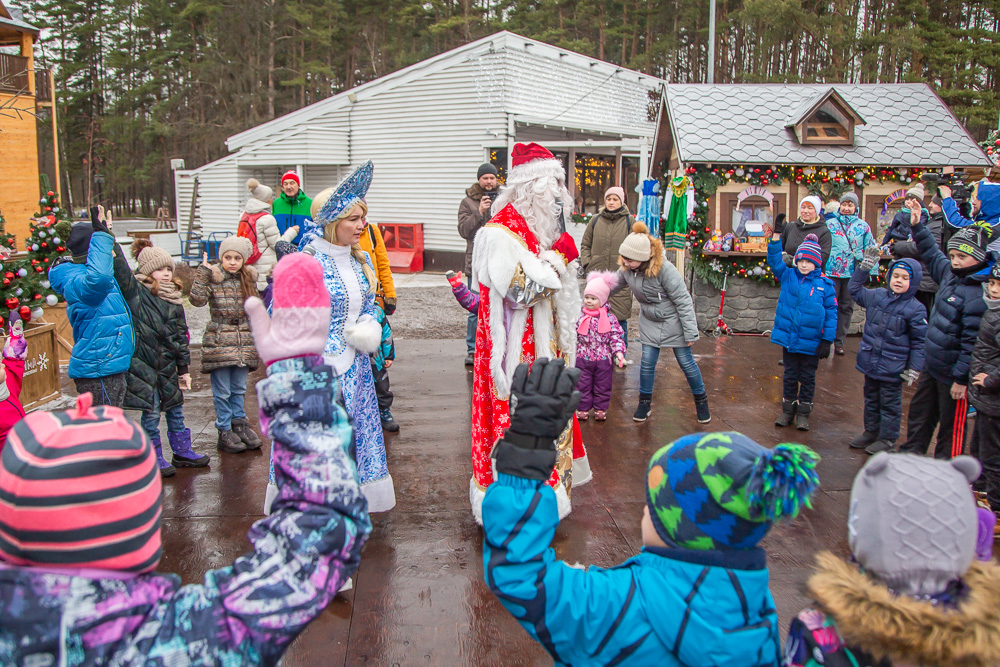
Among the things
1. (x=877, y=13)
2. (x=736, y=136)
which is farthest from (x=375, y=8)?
(x=736, y=136)

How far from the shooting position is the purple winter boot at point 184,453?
5.08m

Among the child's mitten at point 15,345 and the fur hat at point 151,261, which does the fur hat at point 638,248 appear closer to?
the fur hat at point 151,261

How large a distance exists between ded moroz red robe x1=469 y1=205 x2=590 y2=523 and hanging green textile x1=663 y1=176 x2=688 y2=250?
647cm

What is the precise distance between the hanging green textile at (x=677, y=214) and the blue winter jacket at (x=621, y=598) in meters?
8.99

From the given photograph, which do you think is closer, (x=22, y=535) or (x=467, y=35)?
(x=22, y=535)

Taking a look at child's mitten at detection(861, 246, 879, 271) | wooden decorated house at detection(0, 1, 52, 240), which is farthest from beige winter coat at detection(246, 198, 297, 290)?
wooden decorated house at detection(0, 1, 52, 240)

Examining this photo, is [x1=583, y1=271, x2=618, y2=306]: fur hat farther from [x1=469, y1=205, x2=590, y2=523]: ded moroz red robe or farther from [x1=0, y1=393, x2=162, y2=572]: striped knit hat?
[x1=0, y1=393, x2=162, y2=572]: striped knit hat

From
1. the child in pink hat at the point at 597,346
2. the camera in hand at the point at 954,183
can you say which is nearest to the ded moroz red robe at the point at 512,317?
the child in pink hat at the point at 597,346

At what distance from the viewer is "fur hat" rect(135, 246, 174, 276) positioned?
190 inches

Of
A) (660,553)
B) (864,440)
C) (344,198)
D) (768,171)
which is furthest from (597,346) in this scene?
(768,171)

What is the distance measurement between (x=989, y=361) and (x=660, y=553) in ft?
11.6

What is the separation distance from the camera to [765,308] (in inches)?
397

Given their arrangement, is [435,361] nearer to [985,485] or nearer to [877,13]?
[985,485]

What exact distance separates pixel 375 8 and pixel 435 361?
29.7 metres
